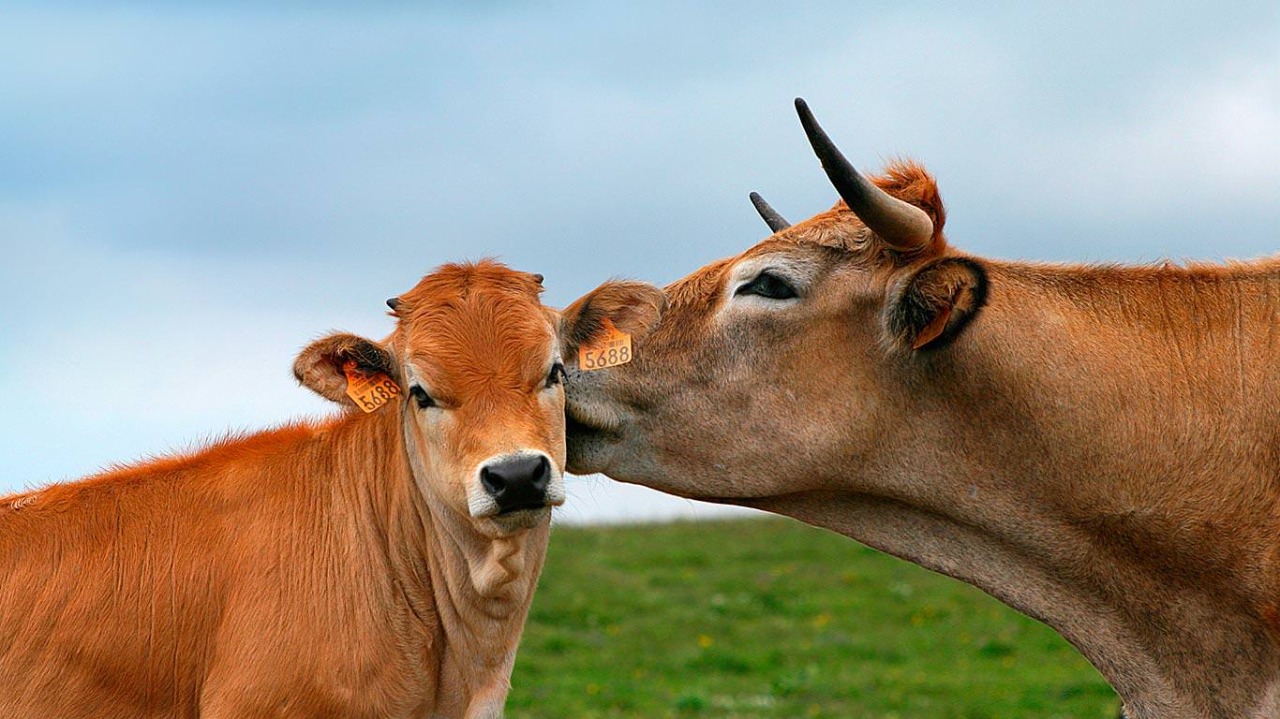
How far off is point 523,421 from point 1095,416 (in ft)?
7.70

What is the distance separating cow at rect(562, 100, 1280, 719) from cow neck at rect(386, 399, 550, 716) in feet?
2.28

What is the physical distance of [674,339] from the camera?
23.4 feet

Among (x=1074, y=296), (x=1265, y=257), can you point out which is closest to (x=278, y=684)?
(x=1074, y=296)

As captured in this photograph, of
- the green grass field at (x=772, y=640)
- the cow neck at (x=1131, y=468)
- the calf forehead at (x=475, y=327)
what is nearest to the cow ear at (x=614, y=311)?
the calf forehead at (x=475, y=327)

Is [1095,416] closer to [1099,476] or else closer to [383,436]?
[1099,476]

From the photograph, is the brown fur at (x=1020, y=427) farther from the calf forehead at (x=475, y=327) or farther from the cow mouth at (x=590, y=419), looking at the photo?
the calf forehead at (x=475, y=327)

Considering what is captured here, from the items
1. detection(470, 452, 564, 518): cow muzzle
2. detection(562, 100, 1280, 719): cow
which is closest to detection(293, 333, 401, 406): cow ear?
detection(562, 100, 1280, 719): cow

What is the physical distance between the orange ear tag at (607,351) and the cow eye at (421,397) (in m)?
0.68

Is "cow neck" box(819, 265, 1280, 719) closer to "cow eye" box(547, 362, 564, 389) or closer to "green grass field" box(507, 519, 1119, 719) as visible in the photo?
"cow eye" box(547, 362, 564, 389)

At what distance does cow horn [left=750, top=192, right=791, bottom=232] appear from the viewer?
837cm

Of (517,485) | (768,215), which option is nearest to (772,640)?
(768,215)

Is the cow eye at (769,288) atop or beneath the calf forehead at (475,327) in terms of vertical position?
atop

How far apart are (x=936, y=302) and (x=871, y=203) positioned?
49 centimetres

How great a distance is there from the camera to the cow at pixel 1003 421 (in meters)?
6.59
